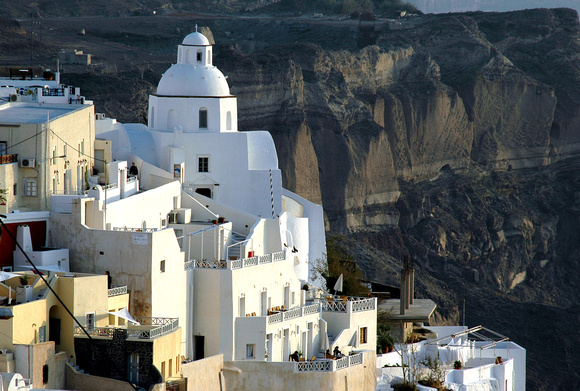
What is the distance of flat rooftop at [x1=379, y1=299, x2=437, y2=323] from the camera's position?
68312 mm

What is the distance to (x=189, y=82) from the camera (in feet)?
223

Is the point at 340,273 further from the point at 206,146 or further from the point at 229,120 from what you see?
the point at 229,120

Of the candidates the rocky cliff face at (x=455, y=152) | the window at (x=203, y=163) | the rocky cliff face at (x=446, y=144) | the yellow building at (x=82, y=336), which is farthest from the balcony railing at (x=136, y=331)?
the rocky cliff face at (x=446, y=144)

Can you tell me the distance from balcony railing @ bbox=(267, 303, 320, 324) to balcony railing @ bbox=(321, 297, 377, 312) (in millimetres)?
634

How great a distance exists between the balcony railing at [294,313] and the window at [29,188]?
31.4ft

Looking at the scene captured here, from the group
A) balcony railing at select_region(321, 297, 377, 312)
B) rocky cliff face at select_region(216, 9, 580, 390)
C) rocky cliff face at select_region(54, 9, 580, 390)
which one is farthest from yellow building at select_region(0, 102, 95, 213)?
rocky cliff face at select_region(54, 9, 580, 390)

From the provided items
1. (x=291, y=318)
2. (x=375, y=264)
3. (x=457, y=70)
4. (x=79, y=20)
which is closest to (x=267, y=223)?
(x=291, y=318)

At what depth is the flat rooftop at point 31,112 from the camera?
55875 millimetres

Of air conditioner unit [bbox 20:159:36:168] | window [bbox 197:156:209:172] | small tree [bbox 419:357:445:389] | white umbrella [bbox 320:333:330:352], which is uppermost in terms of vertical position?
window [bbox 197:156:209:172]

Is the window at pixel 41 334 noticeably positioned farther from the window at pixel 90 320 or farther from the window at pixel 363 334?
the window at pixel 363 334

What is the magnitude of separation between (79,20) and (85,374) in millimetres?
115927

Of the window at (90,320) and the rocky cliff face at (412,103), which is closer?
the window at (90,320)

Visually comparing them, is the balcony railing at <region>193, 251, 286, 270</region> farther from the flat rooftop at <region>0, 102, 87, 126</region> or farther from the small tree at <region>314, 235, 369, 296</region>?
the small tree at <region>314, 235, 369, 296</region>

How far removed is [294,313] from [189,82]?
15.0 m
